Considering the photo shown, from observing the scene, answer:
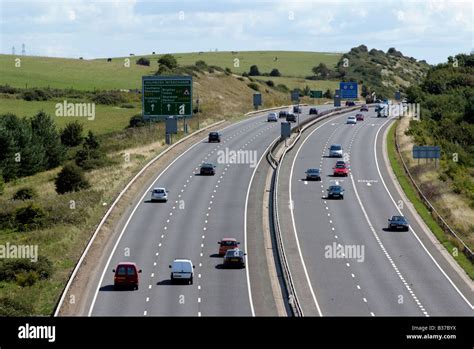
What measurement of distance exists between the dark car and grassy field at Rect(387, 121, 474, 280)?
1.87 meters

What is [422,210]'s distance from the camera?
75688mm

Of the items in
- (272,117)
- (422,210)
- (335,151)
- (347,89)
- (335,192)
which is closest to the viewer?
(422,210)

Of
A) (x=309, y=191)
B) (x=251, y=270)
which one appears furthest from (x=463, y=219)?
(x=251, y=270)

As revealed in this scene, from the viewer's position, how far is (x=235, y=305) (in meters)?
47.9

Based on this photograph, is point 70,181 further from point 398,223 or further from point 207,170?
point 398,223

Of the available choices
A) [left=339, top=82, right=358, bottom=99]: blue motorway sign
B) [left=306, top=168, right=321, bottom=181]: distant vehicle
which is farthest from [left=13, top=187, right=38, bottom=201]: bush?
[left=339, top=82, right=358, bottom=99]: blue motorway sign

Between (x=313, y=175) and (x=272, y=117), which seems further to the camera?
(x=272, y=117)

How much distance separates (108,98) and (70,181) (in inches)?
3115

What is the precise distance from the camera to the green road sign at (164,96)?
100312mm

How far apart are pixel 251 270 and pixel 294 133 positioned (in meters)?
65.5

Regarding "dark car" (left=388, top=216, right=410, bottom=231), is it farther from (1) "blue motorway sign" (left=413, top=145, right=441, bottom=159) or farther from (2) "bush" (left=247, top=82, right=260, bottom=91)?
(2) "bush" (left=247, top=82, right=260, bottom=91)

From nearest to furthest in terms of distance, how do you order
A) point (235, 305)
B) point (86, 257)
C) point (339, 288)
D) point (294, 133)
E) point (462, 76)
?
1. point (235, 305)
2. point (339, 288)
3. point (86, 257)
4. point (294, 133)
5. point (462, 76)

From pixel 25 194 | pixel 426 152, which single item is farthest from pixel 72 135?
pixel 426 152
